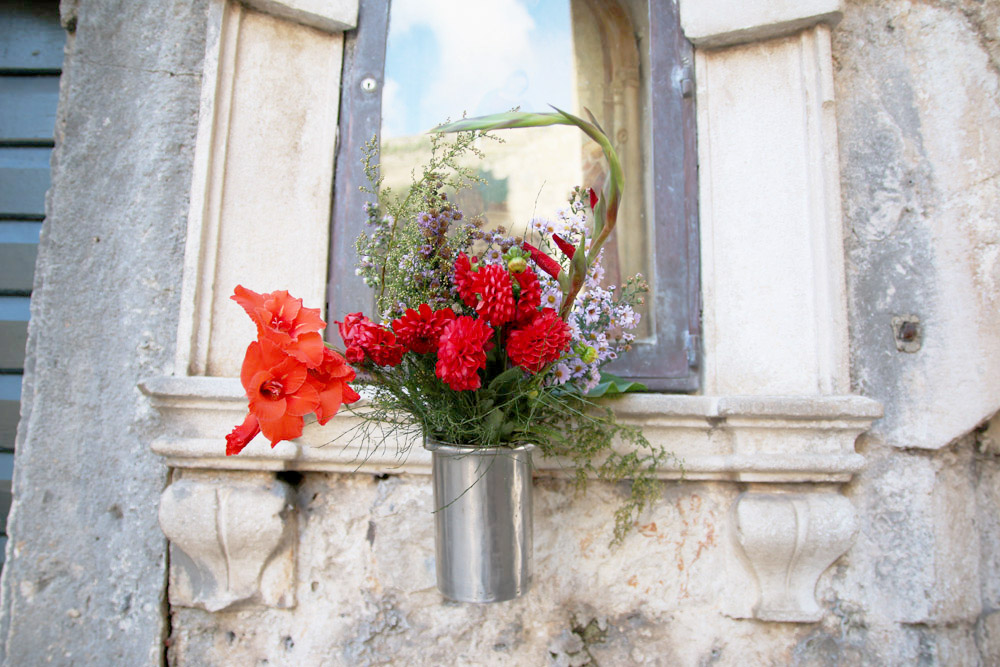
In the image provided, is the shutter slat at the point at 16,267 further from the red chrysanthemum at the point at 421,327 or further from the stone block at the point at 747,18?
the stone block at the point at 747,18

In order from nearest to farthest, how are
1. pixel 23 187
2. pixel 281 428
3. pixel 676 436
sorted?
pixel 281 428
pixel 676 436
pixel 23 187

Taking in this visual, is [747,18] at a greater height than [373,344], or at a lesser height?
greater

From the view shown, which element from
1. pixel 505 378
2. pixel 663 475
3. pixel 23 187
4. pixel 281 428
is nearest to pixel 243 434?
pixel 281 428

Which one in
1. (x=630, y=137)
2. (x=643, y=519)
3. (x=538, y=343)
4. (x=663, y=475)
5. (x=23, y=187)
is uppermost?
(x=630, y=137)

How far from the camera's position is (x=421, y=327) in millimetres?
982

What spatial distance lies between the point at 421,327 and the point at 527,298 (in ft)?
0.61

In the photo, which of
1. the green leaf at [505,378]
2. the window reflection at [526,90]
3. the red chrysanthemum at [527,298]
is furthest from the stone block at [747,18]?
the green leaf at [505,378]

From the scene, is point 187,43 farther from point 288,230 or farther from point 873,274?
point 873,274

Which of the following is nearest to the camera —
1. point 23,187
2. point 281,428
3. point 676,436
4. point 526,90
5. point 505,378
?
point 281,428

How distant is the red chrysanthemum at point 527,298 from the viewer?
1.00m

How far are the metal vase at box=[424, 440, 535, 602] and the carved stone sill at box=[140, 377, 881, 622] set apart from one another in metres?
0.27

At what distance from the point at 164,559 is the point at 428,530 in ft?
2.15

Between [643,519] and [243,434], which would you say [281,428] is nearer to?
[243,434]

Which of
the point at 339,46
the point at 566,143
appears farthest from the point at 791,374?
the point at 339,46
